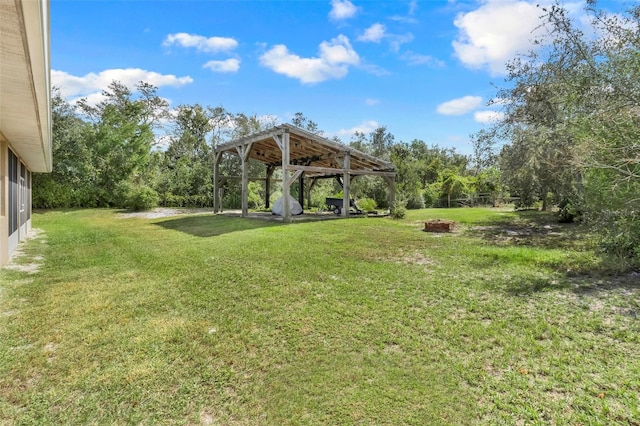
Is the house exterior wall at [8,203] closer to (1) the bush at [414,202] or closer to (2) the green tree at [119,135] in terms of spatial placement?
(2) the green tree at [119,135]

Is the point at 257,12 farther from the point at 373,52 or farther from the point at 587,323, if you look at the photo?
the point at 587,323

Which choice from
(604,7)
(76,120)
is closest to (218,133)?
(76,120)

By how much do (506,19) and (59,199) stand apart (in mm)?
23351

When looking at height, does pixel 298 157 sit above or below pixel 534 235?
above

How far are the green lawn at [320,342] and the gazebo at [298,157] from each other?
22.7 ft

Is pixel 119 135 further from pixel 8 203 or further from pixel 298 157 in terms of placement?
pixel 8 203

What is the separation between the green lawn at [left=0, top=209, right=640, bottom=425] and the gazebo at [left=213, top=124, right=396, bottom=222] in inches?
273

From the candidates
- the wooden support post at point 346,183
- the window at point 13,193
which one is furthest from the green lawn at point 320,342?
the wooden support post at point 346,183

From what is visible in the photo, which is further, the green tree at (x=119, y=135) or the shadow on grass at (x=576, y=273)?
the green tree at (x=119, y=135)

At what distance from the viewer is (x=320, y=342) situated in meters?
3.22

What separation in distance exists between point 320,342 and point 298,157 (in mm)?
15908

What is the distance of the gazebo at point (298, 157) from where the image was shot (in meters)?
12.6

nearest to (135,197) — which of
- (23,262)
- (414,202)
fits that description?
(23,262)

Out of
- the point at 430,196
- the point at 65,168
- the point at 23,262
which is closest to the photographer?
the point at 23,262
